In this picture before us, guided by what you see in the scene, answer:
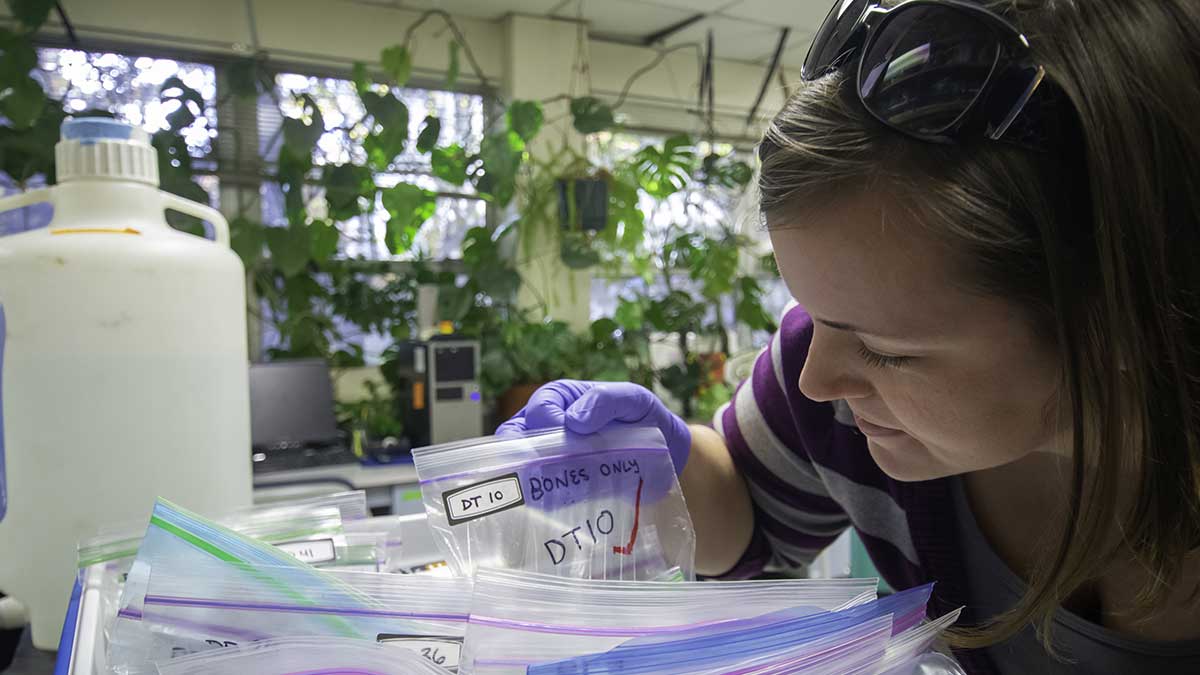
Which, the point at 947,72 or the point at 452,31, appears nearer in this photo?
the point at 947,72

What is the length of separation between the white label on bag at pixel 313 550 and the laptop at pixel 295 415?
1.74 metres

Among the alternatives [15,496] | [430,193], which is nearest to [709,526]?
[15,496]

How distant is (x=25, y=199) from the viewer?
2.19 feet

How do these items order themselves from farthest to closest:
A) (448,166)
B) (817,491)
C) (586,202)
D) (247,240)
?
(586,202), (448,166), (247,240), (817,491)

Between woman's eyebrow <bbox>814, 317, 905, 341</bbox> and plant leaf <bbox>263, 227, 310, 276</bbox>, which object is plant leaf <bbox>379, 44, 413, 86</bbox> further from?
woman's eyebrow <bbox>814, 317, 905, 341</bbox>

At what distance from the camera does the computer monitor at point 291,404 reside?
88.8 inches

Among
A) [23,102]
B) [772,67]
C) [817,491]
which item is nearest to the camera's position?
[817,491]

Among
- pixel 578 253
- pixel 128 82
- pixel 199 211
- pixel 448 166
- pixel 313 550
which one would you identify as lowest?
pixel 313 550

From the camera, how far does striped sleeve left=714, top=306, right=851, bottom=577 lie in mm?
769

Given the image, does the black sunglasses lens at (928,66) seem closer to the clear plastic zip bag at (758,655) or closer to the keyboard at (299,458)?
the clear plastic zip bag at (758,655)

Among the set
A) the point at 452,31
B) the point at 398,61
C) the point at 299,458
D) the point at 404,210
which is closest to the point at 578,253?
the point at 404,210

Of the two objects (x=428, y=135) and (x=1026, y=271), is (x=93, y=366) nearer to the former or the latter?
(x=1026, y=271)

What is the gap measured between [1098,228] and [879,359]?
15 centimetres

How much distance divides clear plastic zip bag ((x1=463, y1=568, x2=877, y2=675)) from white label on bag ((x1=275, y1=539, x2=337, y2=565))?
219 mm
